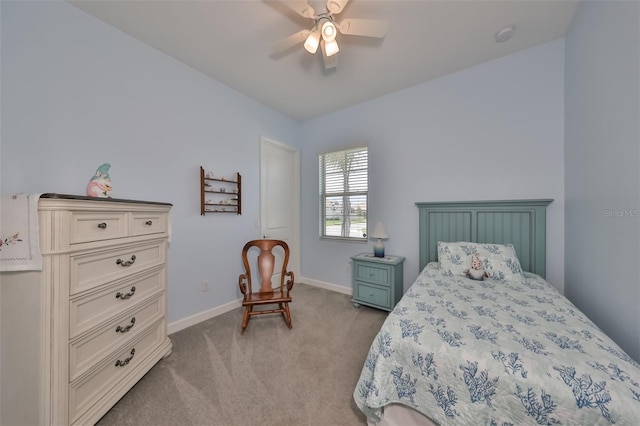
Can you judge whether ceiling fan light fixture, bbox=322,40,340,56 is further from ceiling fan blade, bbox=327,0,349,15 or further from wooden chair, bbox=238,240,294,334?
wooden chair, bbox=238,240,294,334

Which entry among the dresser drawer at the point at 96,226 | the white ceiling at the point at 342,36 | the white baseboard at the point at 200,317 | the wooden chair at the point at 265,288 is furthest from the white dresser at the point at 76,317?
the white ceiling at the point at 342,36

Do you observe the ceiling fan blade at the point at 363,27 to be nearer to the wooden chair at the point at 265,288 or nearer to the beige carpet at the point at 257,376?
the wooden chair at the point at 265,288

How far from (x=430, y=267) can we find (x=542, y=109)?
189cm

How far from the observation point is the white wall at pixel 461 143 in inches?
85.1

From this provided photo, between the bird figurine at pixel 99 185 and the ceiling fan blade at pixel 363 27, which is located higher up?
the ceiling fan blade at pixel 363 27

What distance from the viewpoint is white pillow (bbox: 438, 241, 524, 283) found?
1.99 metres

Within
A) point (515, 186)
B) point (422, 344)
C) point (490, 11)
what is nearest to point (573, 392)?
point (422, 344)

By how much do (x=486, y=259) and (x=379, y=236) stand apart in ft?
3.60

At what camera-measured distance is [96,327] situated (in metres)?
1.27

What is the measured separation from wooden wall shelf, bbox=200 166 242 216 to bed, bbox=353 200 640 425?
221 cm

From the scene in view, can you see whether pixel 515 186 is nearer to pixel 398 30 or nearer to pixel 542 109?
pixel 542 109

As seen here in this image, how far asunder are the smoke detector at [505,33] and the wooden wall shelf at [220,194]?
3003 mm

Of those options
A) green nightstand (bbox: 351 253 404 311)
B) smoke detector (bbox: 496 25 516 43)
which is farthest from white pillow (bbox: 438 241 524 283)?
smoke detector (bbox: 496 25 516 43)

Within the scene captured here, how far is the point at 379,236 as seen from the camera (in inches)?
111
